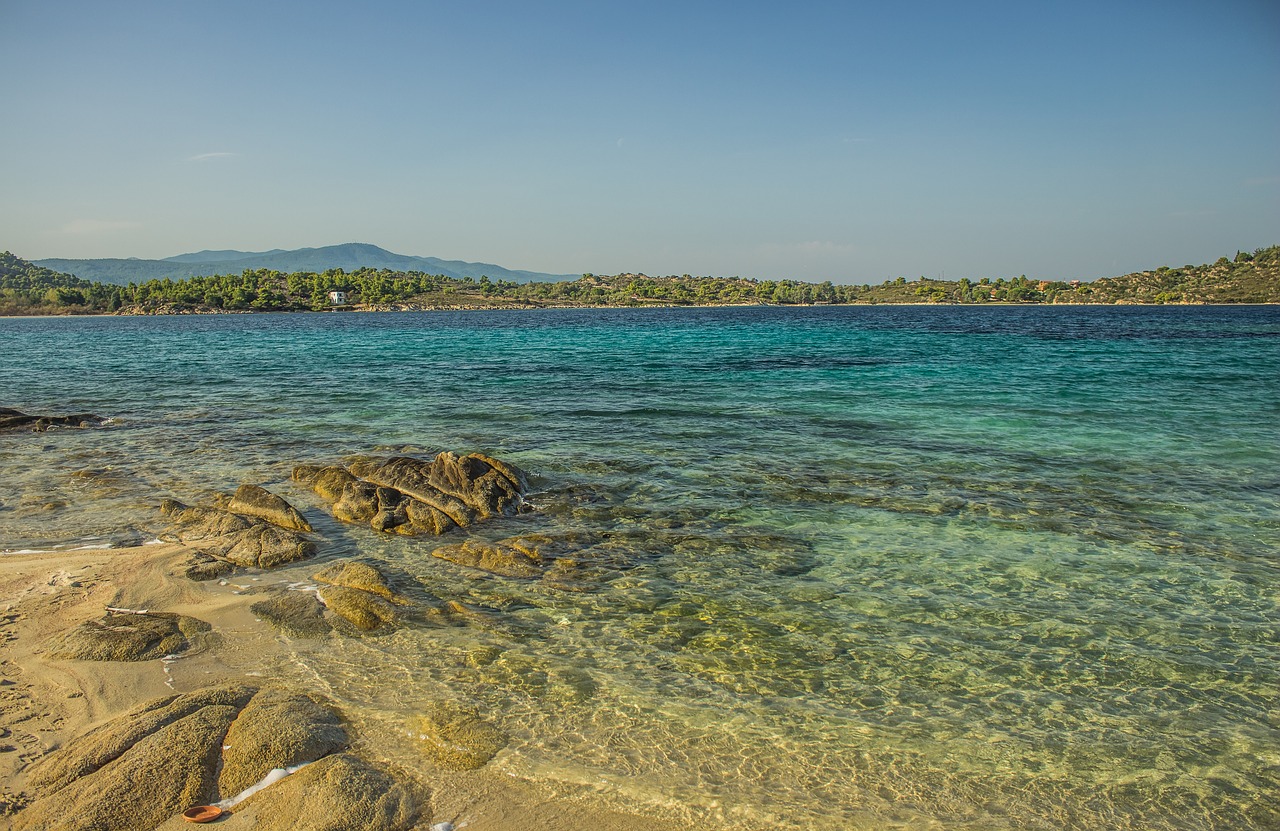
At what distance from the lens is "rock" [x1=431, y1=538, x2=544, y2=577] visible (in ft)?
27.6

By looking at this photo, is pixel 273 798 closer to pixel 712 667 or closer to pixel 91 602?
pixel 712 667

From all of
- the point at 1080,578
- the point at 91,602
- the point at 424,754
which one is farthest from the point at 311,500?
the point at 1080,578

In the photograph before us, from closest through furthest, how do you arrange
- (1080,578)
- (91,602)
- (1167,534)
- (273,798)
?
(273,798), (91,602), (1080,578), (1167,534)

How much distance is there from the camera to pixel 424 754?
477cm

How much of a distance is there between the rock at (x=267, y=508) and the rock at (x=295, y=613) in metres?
2.48

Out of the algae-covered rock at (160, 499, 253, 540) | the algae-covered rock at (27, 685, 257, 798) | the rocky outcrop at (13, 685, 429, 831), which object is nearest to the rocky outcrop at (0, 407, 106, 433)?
the algae-covered rock at (160, 499, 253, 540)

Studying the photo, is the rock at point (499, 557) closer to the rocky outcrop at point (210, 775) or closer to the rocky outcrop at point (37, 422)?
the rocky outcrop at point (210, 775)

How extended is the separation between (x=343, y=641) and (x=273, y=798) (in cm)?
238

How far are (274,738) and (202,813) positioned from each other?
634 mm

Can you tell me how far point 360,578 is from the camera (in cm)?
781

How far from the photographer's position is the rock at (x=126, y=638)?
600 centimetres

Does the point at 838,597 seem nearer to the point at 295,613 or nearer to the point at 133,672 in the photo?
the point at 295,613

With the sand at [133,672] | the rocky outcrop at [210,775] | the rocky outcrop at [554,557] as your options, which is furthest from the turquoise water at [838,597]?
the rocky outcrop at [210,775]

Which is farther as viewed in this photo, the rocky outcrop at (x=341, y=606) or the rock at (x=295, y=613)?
the rocky outcrop at (x=341, y=606)
